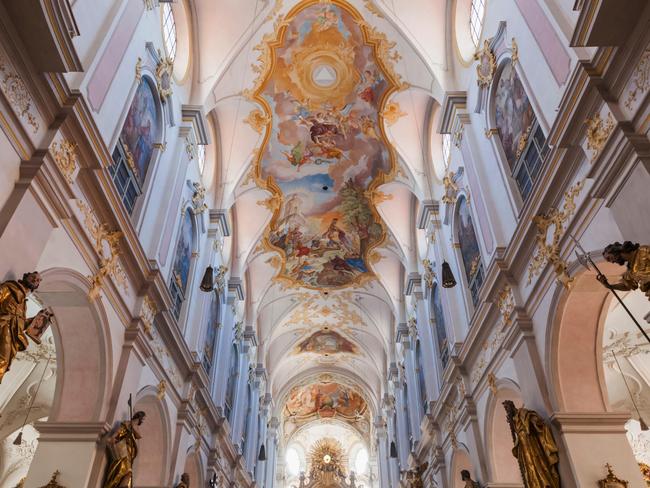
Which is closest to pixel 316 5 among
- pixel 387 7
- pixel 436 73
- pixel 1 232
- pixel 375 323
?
pixel 387 7

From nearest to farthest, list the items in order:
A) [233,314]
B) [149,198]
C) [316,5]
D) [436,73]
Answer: [149,198]
[436,73]
[316,5]
[233,314]

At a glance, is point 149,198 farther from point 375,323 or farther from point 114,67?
point 375,323

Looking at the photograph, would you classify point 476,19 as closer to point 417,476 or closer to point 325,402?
point 417,476

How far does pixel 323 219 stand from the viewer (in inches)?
812

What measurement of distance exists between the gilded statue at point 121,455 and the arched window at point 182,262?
4031 mm

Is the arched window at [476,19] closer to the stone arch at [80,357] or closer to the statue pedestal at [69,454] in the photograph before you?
the stone arch at [80,357]

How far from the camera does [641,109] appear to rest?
5523mm

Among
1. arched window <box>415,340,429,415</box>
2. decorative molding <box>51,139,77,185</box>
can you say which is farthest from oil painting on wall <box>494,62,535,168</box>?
arched window <box>415,340,429,415</box>

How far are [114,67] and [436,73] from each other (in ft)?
26.0

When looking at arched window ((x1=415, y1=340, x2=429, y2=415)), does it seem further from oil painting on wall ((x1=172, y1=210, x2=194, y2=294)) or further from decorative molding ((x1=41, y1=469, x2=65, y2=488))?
decorative molding ((x1=41, y1=469, x2=65, y2=488))

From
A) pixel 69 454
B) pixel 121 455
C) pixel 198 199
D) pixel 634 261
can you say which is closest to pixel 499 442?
pixel 634 261

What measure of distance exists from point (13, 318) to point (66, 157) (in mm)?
2448

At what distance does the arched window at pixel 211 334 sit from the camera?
14797mm

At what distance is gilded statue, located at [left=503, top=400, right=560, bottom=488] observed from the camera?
7109 millimetres
